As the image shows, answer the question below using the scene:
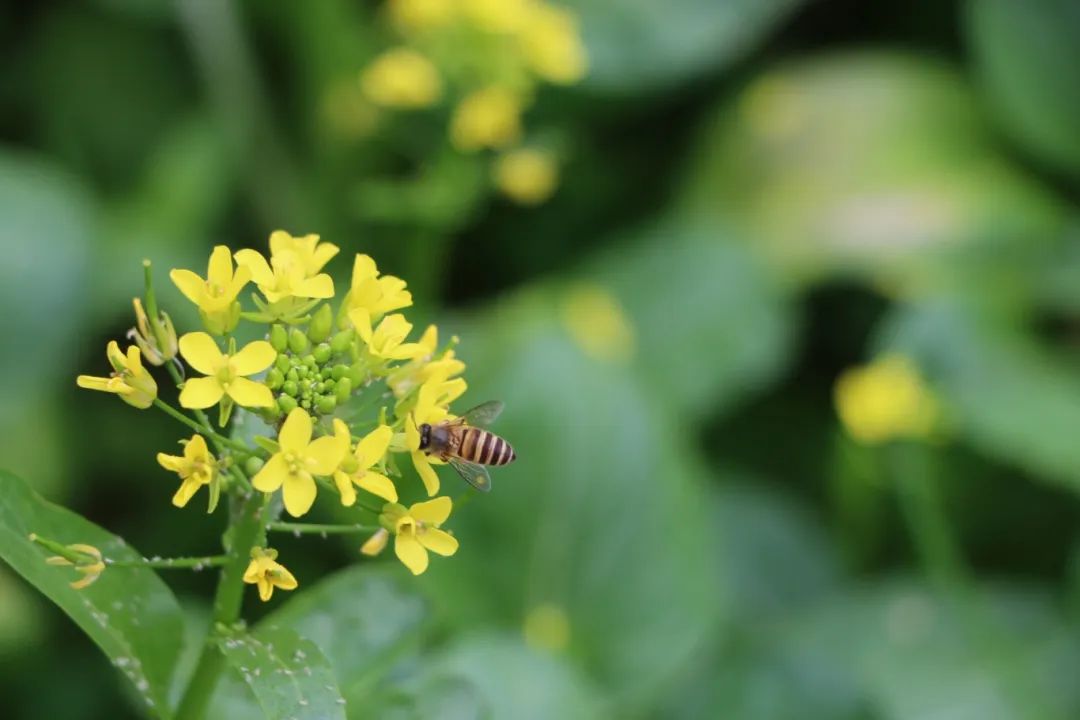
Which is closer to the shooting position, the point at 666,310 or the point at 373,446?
the point at 373,446

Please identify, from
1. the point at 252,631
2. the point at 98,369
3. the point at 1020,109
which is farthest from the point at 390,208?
the point at 1020,109

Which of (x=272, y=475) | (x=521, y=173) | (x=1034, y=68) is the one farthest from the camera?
(x=1034, y=68)

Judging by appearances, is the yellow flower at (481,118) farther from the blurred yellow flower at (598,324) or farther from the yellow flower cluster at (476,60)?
the blurred yellow flower at (598,324)

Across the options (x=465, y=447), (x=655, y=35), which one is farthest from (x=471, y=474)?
(x=655, y=35)

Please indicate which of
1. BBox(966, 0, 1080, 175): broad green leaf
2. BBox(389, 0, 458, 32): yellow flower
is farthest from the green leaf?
BBox(966, 0, 1080, 175): broad green leaf

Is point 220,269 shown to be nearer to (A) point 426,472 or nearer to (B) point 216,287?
(B) point 216,287

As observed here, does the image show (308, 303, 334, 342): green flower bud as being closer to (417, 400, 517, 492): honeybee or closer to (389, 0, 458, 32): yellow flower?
(417, 400, 517, 492): honeybee

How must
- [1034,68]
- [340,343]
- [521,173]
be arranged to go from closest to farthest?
[340,343] < [521,173] < [1034,68]
